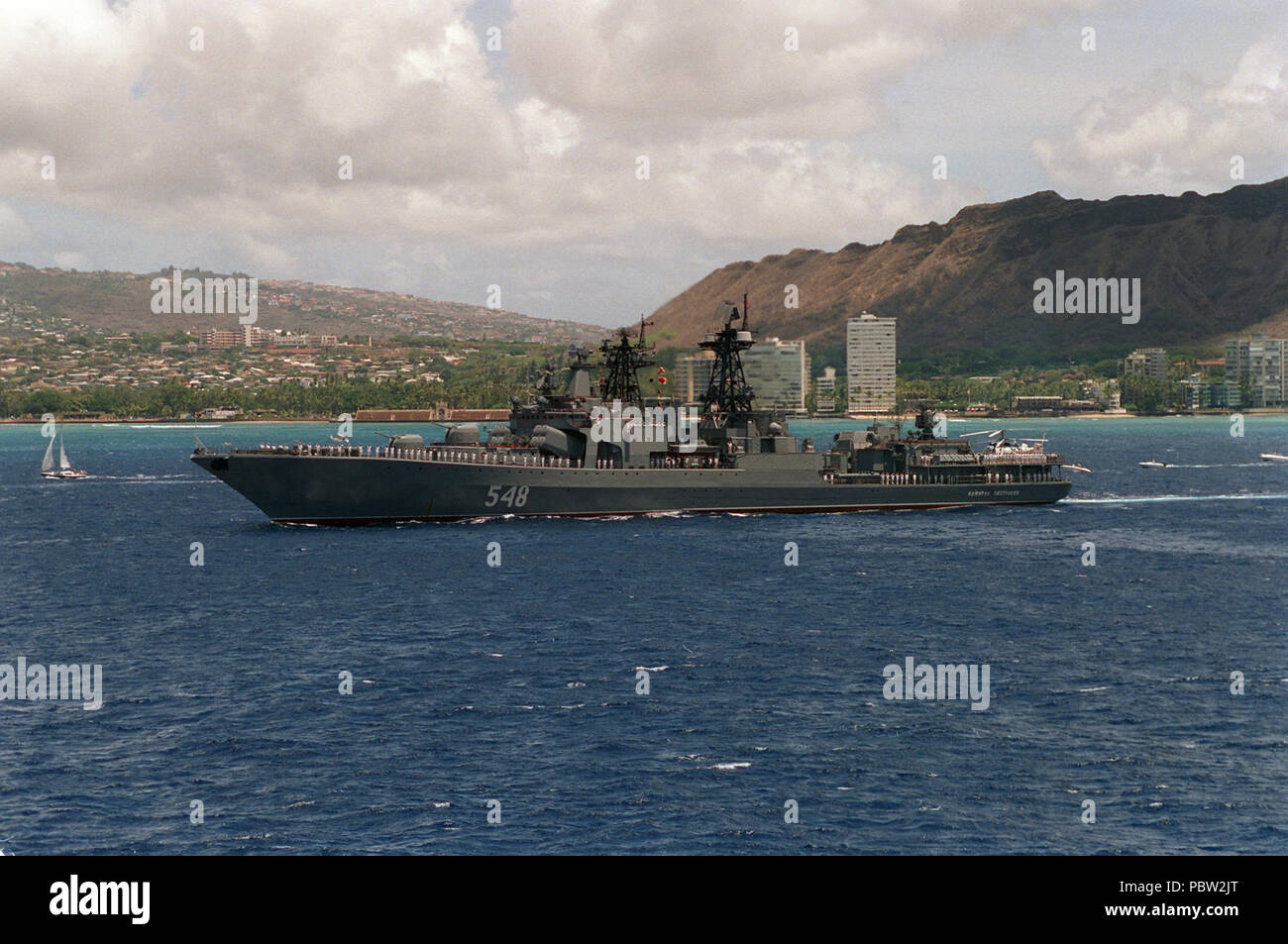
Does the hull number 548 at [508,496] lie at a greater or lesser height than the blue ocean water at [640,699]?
greater

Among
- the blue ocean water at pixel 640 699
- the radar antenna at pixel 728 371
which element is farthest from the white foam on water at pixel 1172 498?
the radar antenna at pixel 728 371

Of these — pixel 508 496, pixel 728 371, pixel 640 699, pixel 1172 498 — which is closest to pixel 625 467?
pixel 508 496

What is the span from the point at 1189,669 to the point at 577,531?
4679 centimetres

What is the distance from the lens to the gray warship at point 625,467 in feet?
280

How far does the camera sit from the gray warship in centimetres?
8525

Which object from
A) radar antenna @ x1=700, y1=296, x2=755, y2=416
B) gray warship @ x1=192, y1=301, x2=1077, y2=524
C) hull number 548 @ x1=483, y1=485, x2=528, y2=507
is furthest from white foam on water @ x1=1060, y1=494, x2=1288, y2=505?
hull number 548 @ x1=483, y1=485, x2=528, y2=507

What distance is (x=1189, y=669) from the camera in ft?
146

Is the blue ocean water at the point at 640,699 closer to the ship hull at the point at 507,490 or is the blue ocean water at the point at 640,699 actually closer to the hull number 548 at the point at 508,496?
the ship hull at the point at 507,490

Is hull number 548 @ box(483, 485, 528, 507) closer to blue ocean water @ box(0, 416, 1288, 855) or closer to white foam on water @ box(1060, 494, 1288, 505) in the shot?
blue ocean water @ box(0, 416, 1288, 855)

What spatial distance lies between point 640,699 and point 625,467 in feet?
177

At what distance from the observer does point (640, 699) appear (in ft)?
131

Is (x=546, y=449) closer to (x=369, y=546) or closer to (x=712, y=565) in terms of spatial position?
(x=369, y=546)

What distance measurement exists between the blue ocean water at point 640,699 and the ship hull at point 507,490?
19.2 ft
